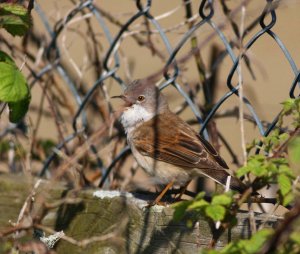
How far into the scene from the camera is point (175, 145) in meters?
4.05

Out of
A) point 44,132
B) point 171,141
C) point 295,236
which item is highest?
point 295,236

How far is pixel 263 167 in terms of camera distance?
208 cm

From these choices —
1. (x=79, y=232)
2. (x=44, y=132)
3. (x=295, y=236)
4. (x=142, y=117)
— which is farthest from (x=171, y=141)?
(x=44, y=132)

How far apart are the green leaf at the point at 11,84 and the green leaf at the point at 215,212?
38.6 inches

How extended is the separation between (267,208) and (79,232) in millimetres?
1398

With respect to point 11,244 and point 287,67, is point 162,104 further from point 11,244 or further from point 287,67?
point 287,67

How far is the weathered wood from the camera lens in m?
2.54

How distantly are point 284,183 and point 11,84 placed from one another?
1134 millimetres

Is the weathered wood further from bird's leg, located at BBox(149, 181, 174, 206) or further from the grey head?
the grey head

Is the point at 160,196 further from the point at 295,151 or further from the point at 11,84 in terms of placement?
the point at 295,151

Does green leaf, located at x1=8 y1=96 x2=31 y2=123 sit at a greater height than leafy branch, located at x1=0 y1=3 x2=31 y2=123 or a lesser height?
lesser

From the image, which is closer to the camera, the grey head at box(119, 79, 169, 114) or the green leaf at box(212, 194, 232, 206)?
the green leaf at box(212, 194, 232, 206)

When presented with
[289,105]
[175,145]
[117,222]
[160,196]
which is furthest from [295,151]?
[175,145]

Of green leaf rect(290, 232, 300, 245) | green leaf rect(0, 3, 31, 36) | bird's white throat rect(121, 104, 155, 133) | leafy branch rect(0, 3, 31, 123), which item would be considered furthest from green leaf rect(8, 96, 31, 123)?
bird's white throat rect(121, 104, 155, 133)
